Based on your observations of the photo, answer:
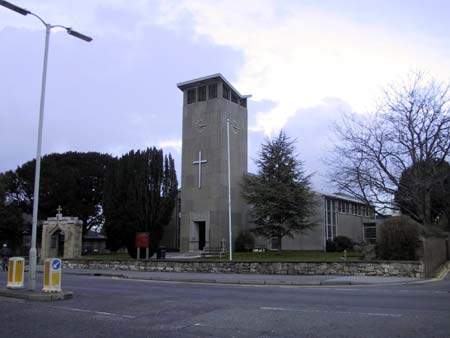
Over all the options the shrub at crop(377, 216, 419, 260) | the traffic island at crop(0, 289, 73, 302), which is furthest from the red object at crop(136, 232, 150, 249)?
the traffic island at crop(0, 289, 73, 302)

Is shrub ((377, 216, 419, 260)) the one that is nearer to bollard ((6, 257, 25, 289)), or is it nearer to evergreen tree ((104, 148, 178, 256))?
bollard ((6, 257, 25, 289))

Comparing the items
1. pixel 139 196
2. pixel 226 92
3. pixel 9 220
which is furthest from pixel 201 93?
pixel 9 220

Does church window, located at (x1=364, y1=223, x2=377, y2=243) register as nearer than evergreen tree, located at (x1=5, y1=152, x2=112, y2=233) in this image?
Yes

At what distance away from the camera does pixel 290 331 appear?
25.7 feet

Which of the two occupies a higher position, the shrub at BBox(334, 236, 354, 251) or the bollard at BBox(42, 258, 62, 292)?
the shrub at BBox(334, 236, 354, 251)

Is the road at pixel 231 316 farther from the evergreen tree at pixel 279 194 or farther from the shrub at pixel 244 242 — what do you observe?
the shrub at pixel 244 242

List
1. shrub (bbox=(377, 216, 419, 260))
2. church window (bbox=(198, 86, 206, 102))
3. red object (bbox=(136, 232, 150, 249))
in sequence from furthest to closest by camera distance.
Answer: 1. church window (bbox=(198, 86, 206, 102))
2. red object (bbox=(136, 232, 150, 249))
3. shrub (bbox=(377, 216, 419, 260))

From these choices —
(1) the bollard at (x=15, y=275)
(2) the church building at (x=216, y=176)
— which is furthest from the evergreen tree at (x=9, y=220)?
(1) the bollard at (x=15, y=275)

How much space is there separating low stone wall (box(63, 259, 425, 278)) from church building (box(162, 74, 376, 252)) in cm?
1427

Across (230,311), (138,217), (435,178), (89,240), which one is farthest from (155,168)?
(89,240)

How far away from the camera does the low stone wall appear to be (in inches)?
847

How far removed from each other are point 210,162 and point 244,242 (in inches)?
317

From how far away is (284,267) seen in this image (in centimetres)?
2381

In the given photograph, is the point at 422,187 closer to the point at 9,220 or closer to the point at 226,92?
the point at 226,92
